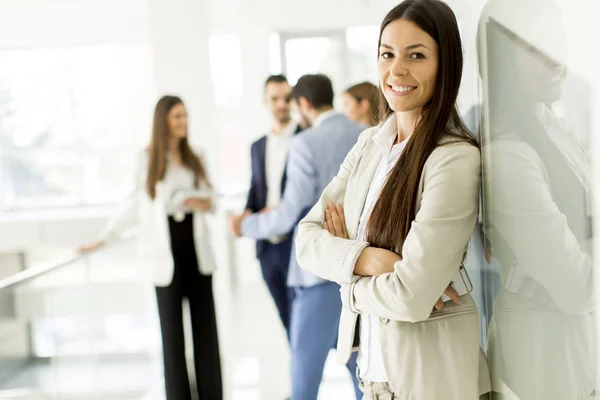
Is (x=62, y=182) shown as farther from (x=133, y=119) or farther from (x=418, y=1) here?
(x=418, y=1)

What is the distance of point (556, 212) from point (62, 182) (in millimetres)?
8049

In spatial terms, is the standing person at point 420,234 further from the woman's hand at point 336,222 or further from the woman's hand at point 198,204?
the woman's hand at point 198,204

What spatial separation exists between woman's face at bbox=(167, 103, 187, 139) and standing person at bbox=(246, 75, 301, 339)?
0.42 metres

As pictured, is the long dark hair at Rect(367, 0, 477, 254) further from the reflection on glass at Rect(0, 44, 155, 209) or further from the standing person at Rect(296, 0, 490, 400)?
the reflection on glass at Rect(0, 44, 155, 209)

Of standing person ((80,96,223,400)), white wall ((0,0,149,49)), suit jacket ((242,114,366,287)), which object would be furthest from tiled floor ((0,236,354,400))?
white wall ((0,0,149,49))

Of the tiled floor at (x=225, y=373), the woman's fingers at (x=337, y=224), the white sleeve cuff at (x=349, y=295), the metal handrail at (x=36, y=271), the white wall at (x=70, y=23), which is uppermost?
the white wall at (x=70, y=23)

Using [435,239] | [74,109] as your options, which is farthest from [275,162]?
[74,109]

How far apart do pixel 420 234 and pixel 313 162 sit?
5.28ft

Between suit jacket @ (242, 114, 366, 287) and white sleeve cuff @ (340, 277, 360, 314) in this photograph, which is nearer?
white sleeve cuff @ (340, 277, 360, 314)

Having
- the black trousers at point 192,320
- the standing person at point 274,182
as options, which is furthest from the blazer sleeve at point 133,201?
the standing person at point 274,182

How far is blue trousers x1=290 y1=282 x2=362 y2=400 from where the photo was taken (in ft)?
9.27

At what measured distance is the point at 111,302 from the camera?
13.3ft

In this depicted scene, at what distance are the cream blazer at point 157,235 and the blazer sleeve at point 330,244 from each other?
1920mm

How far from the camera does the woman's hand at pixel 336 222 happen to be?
159 centimetres
